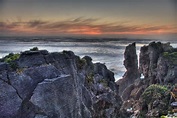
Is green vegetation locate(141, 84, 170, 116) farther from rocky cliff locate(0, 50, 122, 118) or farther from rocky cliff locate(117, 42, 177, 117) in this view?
rocky cliff locate(0, 50, 122, 118)

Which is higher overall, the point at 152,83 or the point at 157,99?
the point at 157,99

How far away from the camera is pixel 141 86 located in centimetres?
6412

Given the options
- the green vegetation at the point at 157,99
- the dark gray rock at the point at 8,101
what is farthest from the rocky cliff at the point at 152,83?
the dark gray rock at the point at 8,101

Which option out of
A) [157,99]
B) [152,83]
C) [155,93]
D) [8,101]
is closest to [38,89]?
[8,101]

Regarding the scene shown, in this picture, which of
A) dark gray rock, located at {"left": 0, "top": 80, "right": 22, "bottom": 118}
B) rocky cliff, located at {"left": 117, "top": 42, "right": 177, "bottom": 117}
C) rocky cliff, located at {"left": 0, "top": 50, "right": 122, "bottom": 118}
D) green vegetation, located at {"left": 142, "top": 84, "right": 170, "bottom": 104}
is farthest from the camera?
green vegetation, located at {"left": 142, "top": 84, "right": 170, "bottom": 104}

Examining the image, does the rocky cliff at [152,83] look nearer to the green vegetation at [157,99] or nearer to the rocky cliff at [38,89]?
the green vegetation at [157,99]

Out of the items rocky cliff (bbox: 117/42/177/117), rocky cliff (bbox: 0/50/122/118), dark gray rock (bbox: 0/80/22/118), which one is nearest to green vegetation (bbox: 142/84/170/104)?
rocky cliff (bbox: 117/42/177/117)

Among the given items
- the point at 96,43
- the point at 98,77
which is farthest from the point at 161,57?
the point at 96,43

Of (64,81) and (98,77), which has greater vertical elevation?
(64,81)

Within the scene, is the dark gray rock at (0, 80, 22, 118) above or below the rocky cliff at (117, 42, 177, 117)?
above

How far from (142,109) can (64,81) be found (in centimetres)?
2977

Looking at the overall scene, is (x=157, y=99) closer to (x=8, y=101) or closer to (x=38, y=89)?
(x=38, y=89)

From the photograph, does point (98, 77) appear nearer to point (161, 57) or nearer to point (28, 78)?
point (28, 78)

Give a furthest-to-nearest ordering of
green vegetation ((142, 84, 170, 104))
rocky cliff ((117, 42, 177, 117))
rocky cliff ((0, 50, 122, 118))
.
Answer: green vegetation ((142, 84, 170, 104))
rocky cliff ((117, 42, 177, 117))
rocky cliff ((0, 50, 122, 118))
